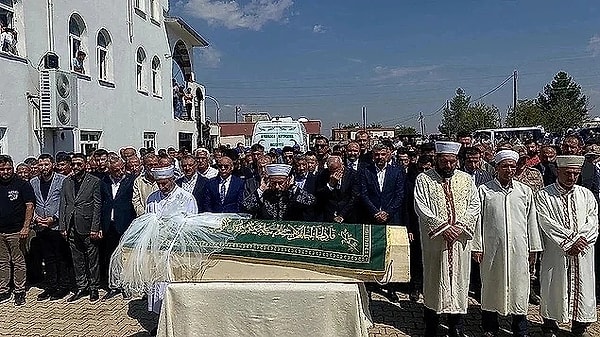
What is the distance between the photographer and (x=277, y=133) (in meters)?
17.1

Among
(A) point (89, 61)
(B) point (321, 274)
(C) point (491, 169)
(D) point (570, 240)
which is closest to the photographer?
(B) point (321, 274)

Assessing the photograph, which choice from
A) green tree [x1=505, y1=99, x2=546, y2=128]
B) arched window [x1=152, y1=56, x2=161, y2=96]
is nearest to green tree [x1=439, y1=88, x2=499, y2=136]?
green tree [x1=505, y1=99, x2=546, y2=128]

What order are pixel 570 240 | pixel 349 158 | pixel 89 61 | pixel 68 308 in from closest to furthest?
1. pixel 570 240
2. pixel 68 308
3. pixel 349 158
4. pixel 89 61

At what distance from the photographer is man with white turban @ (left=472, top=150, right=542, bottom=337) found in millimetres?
5457

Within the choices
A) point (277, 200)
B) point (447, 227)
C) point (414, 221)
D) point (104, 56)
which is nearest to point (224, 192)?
point (277, 200)

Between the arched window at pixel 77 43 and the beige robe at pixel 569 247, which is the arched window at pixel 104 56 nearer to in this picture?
the arched window at pixel 77 43

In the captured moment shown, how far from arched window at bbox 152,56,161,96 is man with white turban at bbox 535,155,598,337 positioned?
1584 cm

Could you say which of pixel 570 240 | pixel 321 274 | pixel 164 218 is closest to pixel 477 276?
pixel 570 240

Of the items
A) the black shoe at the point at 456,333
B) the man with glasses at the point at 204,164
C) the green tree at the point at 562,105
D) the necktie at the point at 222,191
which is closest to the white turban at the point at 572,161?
the black shoe at the point at 456,333

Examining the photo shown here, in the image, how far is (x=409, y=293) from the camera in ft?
24.0

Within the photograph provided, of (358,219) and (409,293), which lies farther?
(409,293)

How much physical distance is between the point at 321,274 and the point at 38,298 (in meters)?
4.68

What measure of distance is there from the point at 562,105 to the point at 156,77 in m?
47.7

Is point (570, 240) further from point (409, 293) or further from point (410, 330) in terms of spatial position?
point (409, 293)
